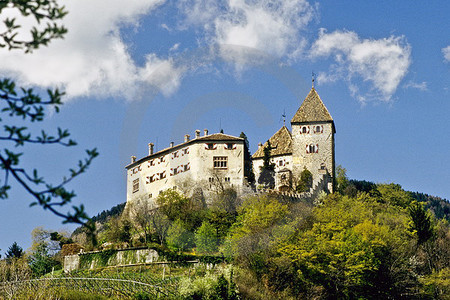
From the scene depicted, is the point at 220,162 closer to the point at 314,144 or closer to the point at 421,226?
the point at 314,144

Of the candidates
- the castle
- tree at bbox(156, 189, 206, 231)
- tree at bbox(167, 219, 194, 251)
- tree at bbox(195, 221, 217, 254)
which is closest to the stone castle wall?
the castle

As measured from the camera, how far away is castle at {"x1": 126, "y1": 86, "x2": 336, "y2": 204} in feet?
194

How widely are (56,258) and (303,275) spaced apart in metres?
26.8

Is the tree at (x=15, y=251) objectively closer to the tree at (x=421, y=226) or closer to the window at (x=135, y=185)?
the window at (x=135, y=185)

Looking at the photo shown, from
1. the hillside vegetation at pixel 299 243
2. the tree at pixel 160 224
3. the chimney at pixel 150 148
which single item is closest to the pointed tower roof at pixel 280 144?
the hillside vegetation at pixel 299 243

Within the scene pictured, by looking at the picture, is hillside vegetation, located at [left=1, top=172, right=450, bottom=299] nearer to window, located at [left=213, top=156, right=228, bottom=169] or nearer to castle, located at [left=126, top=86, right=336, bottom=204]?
castle, located at [left=126, top=86, right=336, bottom=204]

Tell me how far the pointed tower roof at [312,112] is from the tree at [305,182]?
20.2ft

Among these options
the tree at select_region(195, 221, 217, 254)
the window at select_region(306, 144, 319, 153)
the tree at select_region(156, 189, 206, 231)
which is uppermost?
the window at select_region(306, 144, 319, 153)

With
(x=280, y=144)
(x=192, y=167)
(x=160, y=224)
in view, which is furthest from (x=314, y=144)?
(x=160, y=224)

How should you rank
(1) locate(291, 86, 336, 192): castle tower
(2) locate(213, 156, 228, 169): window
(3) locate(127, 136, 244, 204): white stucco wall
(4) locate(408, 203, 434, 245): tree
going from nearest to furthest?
(4) locate(408, 203, 434, 245): tree < (3) locate(127, 136, 244, 204): white stucco wall < (2) locate(213, 156, 228, 169): window < (1) locate(291, 86, 336, 192): castle tower

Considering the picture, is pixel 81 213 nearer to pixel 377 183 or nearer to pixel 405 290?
pixel 405 290

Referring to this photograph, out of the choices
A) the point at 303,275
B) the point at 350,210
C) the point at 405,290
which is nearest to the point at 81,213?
the point at 303,275

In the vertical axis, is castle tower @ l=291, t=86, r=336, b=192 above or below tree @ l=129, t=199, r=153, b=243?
above

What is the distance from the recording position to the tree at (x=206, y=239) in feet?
169
